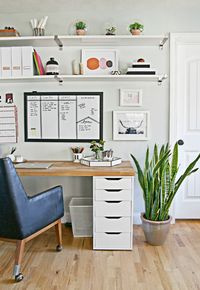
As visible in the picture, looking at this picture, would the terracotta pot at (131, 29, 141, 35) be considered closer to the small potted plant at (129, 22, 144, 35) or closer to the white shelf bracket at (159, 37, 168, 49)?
the small potted plant at (129, 22, 144, 35)

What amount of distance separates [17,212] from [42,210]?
0.24 metres

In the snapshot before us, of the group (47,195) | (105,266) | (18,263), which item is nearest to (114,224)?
(105,266)

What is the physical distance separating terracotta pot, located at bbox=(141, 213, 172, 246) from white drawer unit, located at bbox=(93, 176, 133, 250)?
7.9 inches

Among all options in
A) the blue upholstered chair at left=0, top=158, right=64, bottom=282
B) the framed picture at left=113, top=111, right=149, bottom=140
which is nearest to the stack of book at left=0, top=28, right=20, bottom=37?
the framed picture at left=113, top=111, right=149, bottom=140

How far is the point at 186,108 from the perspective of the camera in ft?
10.6

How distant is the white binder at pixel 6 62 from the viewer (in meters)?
2.97

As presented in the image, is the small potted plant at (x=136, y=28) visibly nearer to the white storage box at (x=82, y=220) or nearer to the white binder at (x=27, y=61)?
the white binder at (x=27, y=61)

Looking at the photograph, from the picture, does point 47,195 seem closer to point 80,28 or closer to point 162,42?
point 80,28

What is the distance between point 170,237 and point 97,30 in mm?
2336

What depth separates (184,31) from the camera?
3.12 metres

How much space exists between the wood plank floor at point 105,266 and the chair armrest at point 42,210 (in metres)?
0.35

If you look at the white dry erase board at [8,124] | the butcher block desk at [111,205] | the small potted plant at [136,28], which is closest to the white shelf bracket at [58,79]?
the white dry erase board at [8,124]

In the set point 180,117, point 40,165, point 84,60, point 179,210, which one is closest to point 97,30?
point 84,60

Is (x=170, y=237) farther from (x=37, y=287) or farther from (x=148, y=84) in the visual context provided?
(x=148, y=84)
